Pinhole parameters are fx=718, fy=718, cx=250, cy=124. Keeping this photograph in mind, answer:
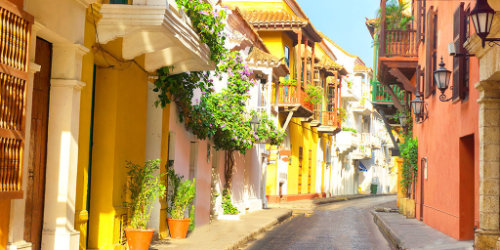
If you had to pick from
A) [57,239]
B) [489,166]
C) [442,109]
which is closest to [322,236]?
[442,109]

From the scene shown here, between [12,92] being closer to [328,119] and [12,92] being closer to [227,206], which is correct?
[227,206]

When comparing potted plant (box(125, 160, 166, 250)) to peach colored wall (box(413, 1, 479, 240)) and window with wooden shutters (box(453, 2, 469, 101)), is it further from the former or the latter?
window with wooden shutters (box(453, 2, 469, 101))

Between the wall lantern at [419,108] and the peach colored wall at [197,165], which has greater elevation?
the wall lantern at [419,108]

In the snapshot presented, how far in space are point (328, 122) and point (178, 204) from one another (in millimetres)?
30894

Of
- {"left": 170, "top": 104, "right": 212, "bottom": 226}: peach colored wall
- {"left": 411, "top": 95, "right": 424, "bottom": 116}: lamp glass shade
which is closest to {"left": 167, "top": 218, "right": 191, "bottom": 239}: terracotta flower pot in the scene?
{"left": 170, "top": 104, "right": 212, "bottom": 226}: peach colored wall

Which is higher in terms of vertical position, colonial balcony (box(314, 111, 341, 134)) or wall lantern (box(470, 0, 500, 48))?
colonial balcony (box(314, 111, 341, 134))

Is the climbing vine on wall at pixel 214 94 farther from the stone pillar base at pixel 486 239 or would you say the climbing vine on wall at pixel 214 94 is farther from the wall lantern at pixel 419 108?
the stone pillar base at pixel 486 239

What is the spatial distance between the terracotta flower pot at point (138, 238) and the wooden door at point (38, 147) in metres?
2.51

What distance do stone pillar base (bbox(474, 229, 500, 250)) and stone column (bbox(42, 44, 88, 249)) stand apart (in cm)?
718

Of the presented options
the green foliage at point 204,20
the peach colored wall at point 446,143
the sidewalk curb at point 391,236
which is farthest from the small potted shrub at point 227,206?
the green foliage at point 204,20

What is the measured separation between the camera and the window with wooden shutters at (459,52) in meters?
14.3

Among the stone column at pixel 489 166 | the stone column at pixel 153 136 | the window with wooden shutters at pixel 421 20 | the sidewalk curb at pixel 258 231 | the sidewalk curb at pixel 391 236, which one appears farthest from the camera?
the window with wooden shutters at pixel 421 20

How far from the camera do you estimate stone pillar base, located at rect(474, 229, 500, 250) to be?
39.9ft

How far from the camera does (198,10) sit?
11.6 metres
